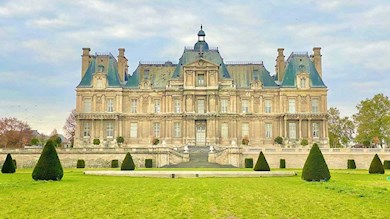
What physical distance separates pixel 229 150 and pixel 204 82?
13.5 m

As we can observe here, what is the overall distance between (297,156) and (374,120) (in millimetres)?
19424

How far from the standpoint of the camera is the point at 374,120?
56562 mm

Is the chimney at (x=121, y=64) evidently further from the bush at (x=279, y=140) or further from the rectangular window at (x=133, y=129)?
the bush at (x=279, y=140)

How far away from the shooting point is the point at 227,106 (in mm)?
52969

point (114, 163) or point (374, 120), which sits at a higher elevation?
point (374, 120)

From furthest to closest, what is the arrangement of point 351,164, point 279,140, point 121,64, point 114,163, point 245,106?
point 121,64
point 245,106
point 279,140
point 351,164
point 114,163

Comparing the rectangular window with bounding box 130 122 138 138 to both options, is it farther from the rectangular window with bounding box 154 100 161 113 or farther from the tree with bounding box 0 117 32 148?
the tree with bounding box 0 117 32 148

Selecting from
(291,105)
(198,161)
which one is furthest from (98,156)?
(291,105)

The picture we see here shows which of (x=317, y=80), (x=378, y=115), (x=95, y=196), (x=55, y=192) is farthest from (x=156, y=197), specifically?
(x=378, y=115)

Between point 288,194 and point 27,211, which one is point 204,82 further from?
point 27,211

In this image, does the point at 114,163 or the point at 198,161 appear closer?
the point at 114,163

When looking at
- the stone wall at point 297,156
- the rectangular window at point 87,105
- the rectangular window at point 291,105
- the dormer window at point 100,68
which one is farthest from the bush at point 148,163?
the rectangular window at point 291,105

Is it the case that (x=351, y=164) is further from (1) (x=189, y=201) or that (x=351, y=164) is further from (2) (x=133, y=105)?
(1) (x=189, y=201)

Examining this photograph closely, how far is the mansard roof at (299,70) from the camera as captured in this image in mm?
53131
